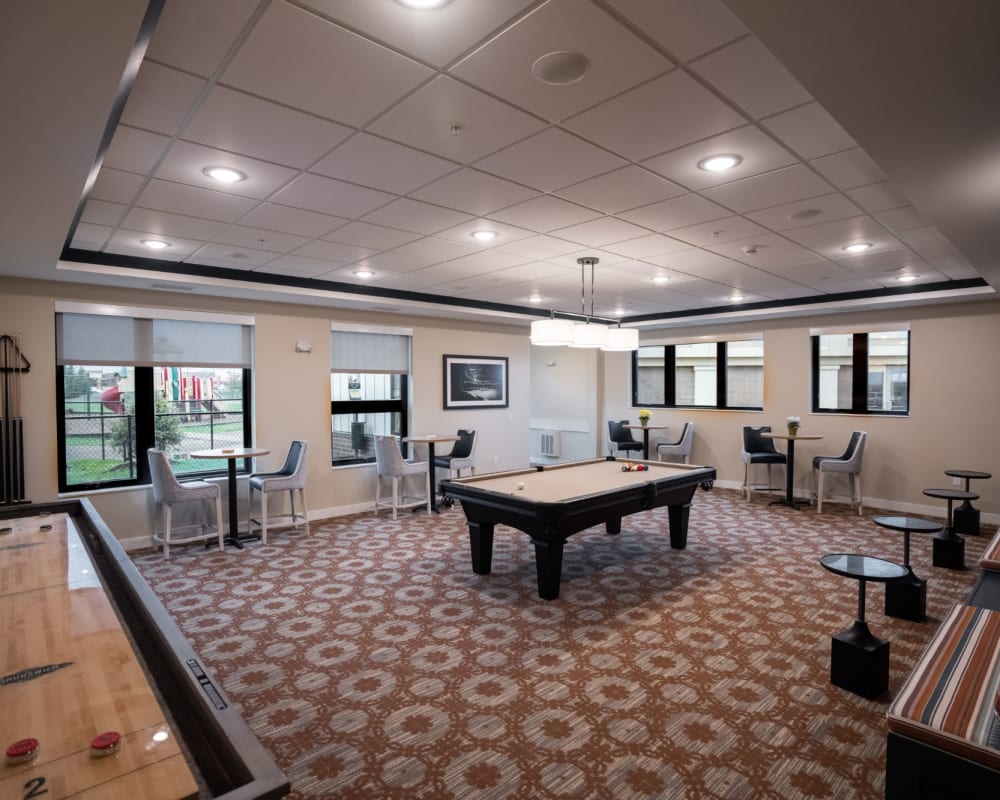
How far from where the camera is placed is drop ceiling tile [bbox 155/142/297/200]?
9.23 ft

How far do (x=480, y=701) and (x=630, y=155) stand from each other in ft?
9.40

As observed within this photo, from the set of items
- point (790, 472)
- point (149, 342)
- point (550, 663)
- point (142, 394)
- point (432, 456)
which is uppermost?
point (149, 342)

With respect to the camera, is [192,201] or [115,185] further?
[192,201]

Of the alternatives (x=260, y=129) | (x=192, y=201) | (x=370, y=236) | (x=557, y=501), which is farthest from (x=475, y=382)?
(x=260, y=129)

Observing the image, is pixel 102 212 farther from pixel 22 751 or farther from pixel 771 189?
pixel 771 189

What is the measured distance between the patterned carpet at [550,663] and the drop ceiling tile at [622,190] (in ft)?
9.02

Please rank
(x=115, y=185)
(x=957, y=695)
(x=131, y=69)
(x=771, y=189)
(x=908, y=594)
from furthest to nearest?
(x=908, y=594)
(x=771, y=189)
(x=115, y=185)
(x=131, y=69)
(x=957, y=695)

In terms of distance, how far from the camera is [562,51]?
198 cm

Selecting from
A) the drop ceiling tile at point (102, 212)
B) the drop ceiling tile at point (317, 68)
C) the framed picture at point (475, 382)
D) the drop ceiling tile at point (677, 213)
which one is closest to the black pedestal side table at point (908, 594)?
the drop ceiling tile at point (677, 213)

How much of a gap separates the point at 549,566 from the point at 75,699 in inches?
125

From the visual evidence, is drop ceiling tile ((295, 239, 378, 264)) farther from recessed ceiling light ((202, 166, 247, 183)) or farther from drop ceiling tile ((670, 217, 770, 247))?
drop ceiling tile ((670, 217, 770, 247))

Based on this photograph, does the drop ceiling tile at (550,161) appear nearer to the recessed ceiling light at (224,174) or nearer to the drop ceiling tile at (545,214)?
the drop ceiling tile at (545,214)

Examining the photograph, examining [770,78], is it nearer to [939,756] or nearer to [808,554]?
[939,756]

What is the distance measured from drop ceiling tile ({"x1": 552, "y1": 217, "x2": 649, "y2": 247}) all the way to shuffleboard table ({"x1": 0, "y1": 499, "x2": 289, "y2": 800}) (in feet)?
11.0
